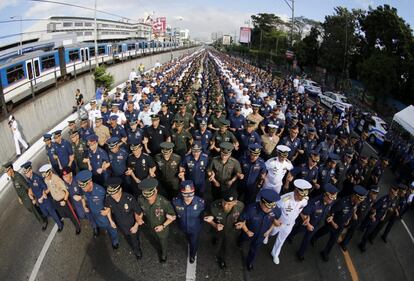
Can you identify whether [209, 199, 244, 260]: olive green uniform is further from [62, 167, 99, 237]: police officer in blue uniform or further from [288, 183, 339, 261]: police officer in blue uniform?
[62, 167, 99, 237]: police officer in blue uniform

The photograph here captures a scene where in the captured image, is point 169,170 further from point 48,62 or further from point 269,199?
point 48,62

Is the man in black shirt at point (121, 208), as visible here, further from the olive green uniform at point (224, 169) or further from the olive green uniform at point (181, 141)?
the olive green uniform at point (181, 141)

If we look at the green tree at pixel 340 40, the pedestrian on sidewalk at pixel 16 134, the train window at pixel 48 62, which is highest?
the green tree at pixel 340 40

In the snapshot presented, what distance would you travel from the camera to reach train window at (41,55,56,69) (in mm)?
17016

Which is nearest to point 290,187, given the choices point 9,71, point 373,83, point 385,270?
point 385,270

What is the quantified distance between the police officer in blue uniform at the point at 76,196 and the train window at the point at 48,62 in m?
14.6

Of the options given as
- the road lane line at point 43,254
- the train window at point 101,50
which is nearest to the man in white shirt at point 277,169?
the road lane line at point 43,254

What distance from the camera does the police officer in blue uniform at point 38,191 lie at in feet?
17.9

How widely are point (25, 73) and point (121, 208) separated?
14.3m

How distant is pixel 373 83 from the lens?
2083 cm

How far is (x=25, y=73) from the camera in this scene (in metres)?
15.0

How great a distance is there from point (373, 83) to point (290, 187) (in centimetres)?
1847

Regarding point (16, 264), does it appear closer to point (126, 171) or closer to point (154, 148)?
point (126, 171)

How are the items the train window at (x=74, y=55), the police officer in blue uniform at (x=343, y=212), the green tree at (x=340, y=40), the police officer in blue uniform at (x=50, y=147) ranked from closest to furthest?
1. the police officer in blue uniform at (x=343, y=212)
2. the police officer in blue uniform at (x=50, y=147)
3. the train window at (x=74, y=55)
4. the green tree at (x=340, y=40)
